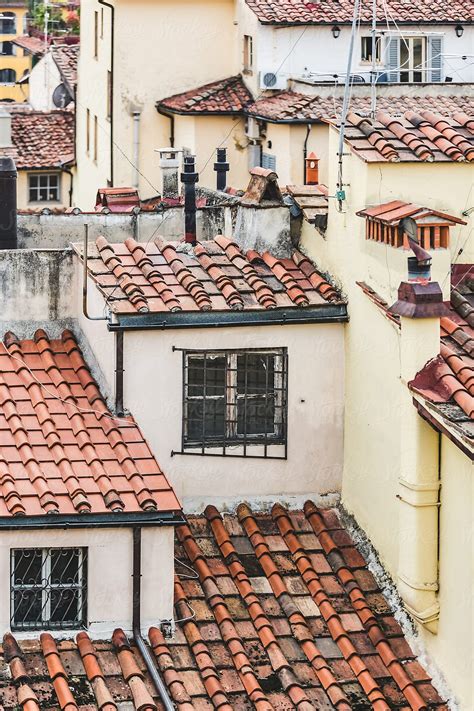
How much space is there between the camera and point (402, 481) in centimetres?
1428

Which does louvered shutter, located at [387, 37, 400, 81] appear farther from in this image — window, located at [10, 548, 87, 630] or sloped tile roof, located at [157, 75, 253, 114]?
window, located at [10, 548, 87, 630]

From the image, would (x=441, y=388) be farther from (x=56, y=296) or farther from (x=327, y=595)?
(x=56, y=296)

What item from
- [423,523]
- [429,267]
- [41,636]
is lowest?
[41,636]

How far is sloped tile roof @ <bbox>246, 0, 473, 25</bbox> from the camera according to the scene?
145 feet

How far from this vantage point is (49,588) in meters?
14.3

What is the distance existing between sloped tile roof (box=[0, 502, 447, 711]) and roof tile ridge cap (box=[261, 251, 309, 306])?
2059 millimetres

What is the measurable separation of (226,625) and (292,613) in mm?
644

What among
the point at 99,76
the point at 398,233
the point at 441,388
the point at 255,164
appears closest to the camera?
the point at 441,388

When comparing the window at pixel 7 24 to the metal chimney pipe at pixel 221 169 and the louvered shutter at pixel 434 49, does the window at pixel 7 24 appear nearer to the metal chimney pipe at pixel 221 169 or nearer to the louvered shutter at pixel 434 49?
the louvered shutter at pixel 434 49

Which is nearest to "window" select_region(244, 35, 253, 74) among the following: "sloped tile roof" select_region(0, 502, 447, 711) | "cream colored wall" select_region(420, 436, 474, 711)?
"sloped tile roof" select_region(0, 502, 447, 711)

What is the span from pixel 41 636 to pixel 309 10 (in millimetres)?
32922

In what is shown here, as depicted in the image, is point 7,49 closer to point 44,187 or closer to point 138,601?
point 44,187

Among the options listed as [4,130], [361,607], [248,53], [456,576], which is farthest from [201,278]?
[248,53]

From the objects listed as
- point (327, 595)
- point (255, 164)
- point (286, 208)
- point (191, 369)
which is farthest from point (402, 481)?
point (255, 164)
